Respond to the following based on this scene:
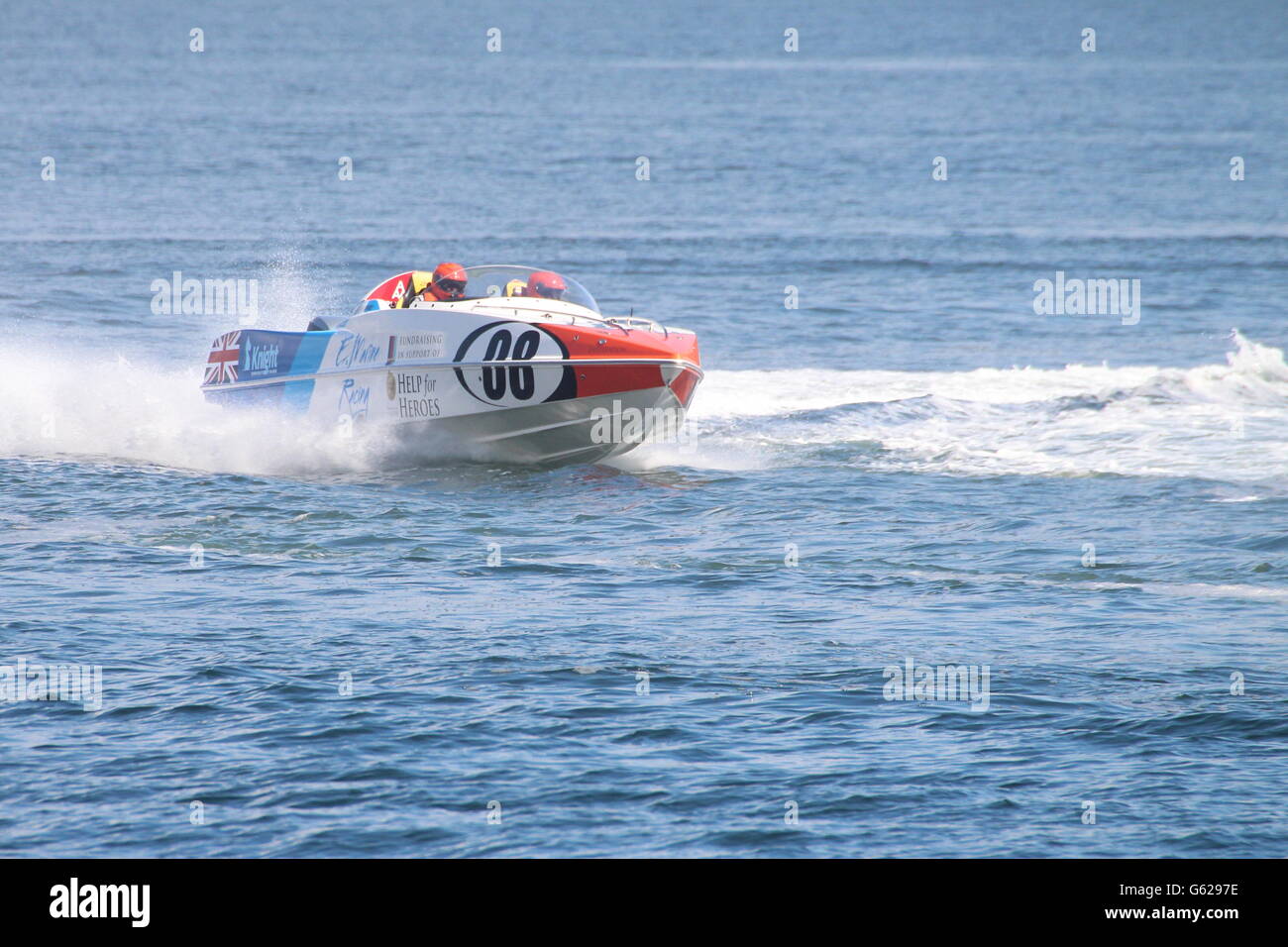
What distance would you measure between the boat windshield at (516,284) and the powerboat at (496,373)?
2cm

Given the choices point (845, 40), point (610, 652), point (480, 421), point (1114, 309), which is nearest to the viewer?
point (610, 652)

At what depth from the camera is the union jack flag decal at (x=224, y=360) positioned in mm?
17359

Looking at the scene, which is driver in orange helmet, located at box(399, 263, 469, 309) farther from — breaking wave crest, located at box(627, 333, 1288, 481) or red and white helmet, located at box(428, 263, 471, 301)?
breaking wave crest, located at box(627, 333, 1288, 481)

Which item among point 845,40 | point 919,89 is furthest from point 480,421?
point 845,40

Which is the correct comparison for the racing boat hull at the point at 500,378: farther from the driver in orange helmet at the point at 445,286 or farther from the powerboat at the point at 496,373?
the driver in orange helmet at the point at 445,286

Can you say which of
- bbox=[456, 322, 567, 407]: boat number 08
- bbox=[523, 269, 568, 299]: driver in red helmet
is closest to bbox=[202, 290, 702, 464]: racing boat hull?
bbox=[456, 322, 567, 407]: boat number 08

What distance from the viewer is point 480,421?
15422 mm

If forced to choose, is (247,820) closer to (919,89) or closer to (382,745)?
(382,745)

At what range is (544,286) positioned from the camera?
1622 cm

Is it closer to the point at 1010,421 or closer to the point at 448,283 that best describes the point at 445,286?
the point at 448,283

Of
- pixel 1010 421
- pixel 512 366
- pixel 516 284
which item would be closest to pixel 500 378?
pixel 512 366

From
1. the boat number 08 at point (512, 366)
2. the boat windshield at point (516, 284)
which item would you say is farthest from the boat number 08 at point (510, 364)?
the boat windshield at point (516, 284)

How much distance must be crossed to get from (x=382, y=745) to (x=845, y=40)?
12670 centimetres

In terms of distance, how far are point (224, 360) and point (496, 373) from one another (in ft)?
13.9
